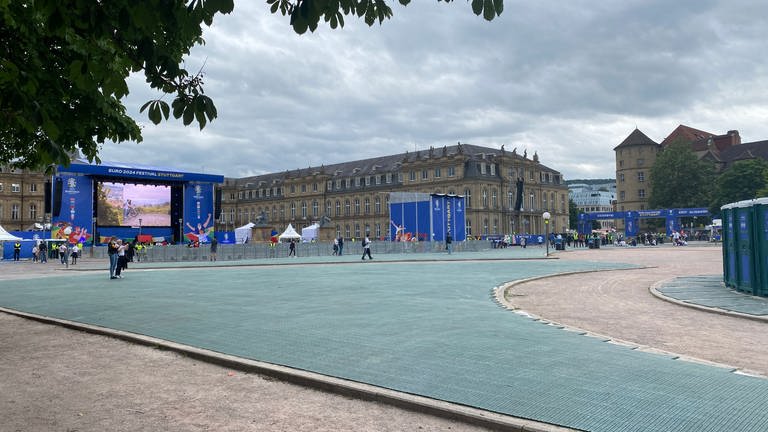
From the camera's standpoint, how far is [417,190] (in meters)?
96.1

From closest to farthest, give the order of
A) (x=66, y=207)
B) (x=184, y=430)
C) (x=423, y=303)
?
(x=184, y=430) < (x=423, y=303) < (x=66, y=207)

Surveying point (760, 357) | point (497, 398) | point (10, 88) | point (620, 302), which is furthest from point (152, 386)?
point (620, 302)

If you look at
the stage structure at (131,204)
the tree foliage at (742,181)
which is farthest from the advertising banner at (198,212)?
the tree foliage at (742,181)

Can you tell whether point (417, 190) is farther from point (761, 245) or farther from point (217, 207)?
point (761, 245)

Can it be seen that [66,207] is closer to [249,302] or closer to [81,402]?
[249,302]

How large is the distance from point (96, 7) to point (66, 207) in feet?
163

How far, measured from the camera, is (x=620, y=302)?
1266cm

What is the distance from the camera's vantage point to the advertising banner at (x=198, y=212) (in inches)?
2154

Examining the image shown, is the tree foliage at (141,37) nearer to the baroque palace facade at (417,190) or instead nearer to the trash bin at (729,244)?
the trash bin at (729,244)

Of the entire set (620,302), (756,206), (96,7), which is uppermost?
(96,7)

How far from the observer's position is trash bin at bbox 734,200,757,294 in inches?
505

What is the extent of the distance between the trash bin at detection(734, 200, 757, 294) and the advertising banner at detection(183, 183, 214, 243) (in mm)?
48578

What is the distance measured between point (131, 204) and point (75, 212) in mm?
5876

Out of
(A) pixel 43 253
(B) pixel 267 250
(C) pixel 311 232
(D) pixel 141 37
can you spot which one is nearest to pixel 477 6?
(D) pixel 141 37
